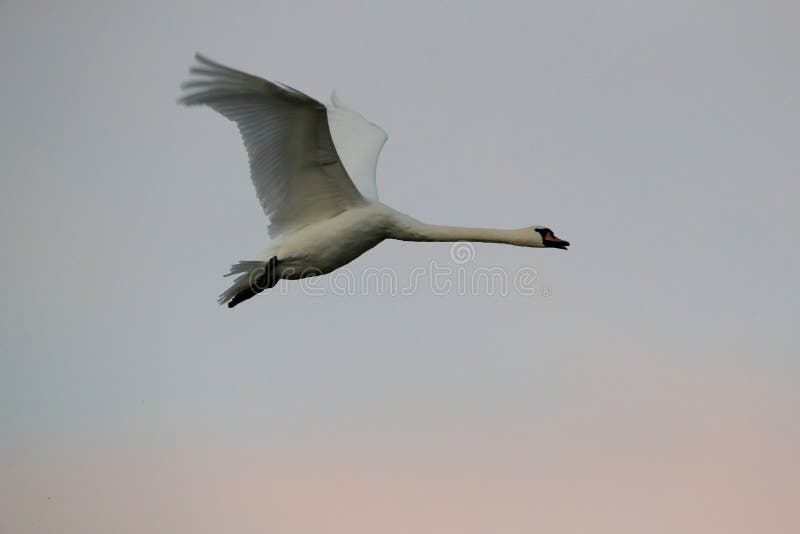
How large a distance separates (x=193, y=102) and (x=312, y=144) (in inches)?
72.4

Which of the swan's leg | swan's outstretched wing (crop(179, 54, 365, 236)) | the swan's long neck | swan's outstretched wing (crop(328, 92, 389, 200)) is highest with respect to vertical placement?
swan's outstretched wing (crop(328, 92, 389, 200))

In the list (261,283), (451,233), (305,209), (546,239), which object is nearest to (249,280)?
(261,283)

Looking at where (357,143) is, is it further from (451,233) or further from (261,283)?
(261,283)

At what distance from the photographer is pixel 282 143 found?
1512cm

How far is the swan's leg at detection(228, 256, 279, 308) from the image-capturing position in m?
15.6

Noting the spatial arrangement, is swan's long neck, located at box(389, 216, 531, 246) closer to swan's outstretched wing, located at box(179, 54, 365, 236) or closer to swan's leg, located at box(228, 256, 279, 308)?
swan's outstretched wing, located at box(179, 54, 365, 236)

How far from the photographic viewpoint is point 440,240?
53.1 feet

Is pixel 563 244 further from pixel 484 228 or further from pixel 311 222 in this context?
pixel 311 222

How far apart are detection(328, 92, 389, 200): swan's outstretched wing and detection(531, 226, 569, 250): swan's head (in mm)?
2100

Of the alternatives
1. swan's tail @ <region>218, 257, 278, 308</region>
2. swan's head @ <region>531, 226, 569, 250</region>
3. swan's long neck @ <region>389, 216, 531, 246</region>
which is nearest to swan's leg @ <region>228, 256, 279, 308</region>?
swan's tail @ <region>218, 257, 278, 308</region>

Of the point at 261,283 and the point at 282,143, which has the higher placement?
the point at 282,143

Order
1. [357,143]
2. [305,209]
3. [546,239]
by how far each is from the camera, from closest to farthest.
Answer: [305,209] < [546,239] < [357,143]

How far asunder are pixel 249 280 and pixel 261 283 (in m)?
0.21

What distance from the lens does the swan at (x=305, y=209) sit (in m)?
14.7
